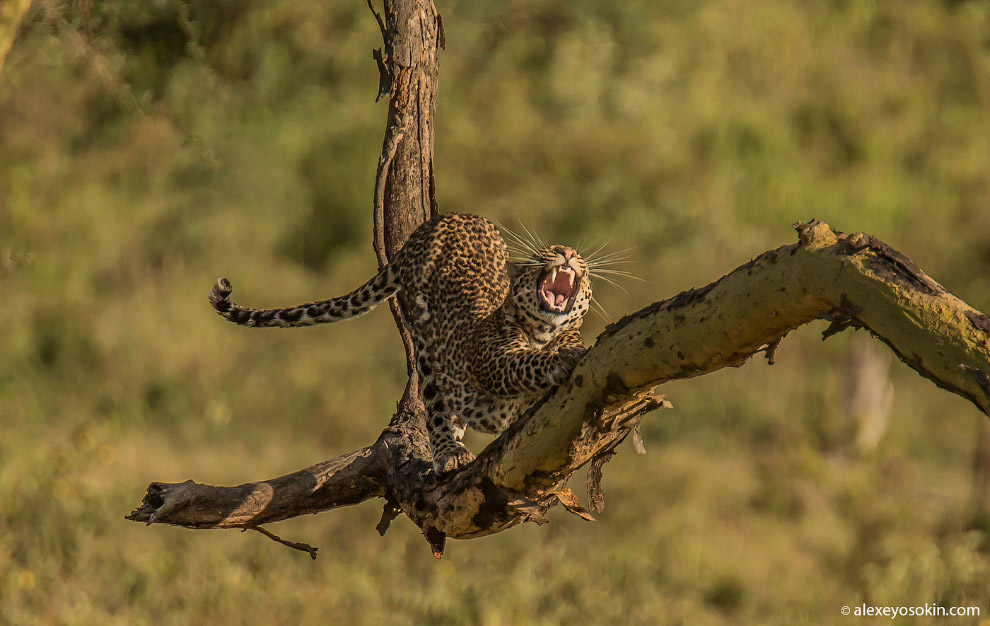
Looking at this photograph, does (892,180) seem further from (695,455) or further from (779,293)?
(779,293)

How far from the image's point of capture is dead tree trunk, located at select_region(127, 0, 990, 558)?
3.52m

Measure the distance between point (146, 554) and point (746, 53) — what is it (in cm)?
1336

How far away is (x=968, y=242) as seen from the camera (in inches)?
886

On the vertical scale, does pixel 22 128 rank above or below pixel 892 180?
above

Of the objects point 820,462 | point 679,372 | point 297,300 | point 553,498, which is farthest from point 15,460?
point 679,372

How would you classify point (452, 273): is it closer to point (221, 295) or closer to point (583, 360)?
point (221, 295)

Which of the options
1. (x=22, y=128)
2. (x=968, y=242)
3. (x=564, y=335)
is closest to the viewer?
(x=564, y=335)

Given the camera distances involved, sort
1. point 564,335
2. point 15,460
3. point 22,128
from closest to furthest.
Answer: point 564,335
point 15,460
point 22,128

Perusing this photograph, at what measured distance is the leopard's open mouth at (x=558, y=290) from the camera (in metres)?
6.21

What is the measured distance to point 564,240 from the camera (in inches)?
813

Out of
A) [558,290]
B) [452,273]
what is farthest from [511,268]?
[558,290]

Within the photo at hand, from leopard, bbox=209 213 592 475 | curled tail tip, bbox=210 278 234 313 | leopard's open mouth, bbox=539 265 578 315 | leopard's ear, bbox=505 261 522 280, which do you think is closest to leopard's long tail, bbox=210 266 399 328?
leopard, bbox=209 213 592 475

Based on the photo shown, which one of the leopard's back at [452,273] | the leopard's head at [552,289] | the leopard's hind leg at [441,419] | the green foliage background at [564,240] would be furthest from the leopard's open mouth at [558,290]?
the green foliage background at [564,240]

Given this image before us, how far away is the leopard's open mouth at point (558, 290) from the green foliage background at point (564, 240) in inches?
425
